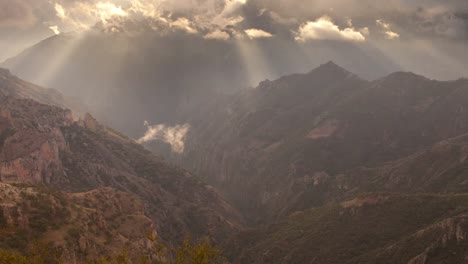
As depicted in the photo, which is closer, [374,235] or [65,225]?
[65,225]

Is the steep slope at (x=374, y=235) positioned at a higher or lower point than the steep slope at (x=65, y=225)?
lower

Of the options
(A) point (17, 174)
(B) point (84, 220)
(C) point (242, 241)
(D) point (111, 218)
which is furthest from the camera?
(C) point (242, 241)

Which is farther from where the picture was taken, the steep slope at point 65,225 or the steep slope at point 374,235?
the steep slope at point 374,235

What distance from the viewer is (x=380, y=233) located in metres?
145

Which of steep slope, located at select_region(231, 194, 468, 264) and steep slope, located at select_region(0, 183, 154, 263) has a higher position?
steep slope, located at select_region(0, 183, 154, 263)

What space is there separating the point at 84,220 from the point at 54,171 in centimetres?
8568

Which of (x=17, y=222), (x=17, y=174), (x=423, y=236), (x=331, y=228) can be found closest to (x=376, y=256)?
(x=423, y=236)

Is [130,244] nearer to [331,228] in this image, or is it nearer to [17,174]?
[17,174]

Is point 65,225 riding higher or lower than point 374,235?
higher

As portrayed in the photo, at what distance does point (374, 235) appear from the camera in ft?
477

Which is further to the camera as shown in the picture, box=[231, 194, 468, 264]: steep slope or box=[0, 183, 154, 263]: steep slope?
box=[231, 194, 468, 264]: steep slope

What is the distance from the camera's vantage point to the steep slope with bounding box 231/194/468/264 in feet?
A: 387

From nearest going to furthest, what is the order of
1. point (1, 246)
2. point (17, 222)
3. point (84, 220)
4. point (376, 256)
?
point (1, 246) < point (17, 222) < point (84, 220) < point (376, 256)

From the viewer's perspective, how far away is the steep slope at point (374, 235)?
387 feet
